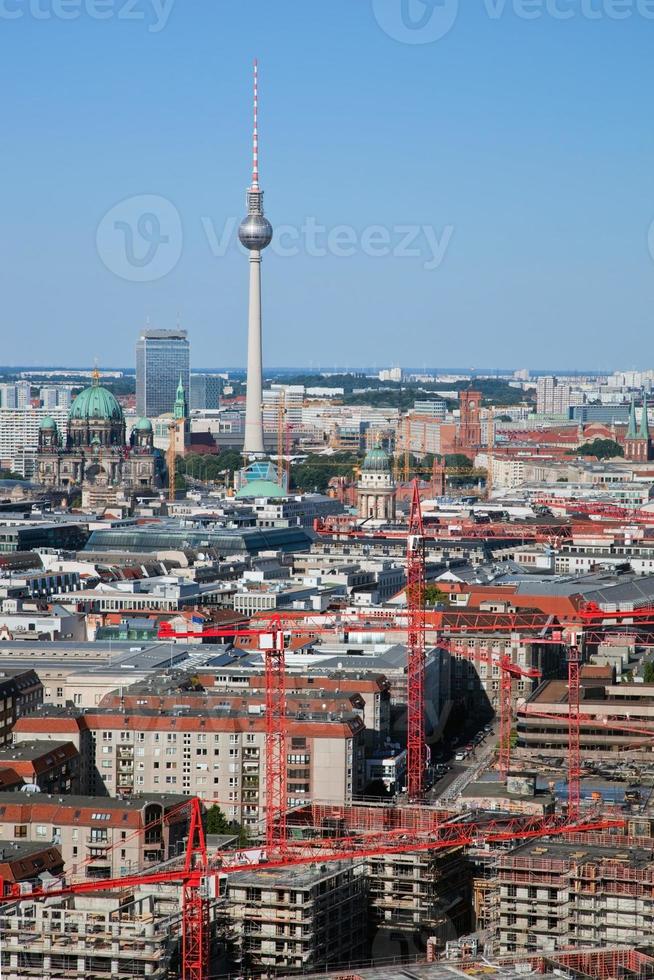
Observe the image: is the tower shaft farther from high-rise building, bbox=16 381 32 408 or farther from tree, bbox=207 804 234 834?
high-rise building, bbox=16 381 32 408

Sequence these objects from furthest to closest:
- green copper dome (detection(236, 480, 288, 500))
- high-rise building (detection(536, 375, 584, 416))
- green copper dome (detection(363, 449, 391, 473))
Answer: high-rise building (detection(536, 375, 584, 416)) < green copper dome (detection(363, 449, 391, 473)) < green copper dome (detection(236, 480, 288, 500))

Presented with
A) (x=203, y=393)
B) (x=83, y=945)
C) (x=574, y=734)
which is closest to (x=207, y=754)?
(x=574, y=734)

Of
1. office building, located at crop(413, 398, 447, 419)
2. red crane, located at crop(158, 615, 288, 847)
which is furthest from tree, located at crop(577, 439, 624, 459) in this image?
red crane, located at crop(158, 615, 288, 847)

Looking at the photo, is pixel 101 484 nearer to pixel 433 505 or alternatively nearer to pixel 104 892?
pixel 433 505

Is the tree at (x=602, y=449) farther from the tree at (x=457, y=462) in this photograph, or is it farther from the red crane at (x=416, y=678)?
the red crane at (x=416, y=678)

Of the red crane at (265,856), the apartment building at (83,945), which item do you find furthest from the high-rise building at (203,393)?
the apartment building at (83,945)

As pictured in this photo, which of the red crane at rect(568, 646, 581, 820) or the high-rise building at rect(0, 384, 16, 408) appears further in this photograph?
the high-rise building at rect(0, 384, 16, 408)
